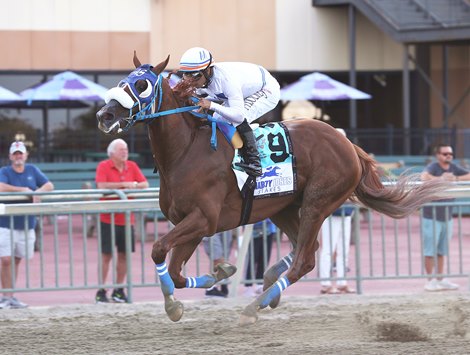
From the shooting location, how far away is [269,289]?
8.57 m

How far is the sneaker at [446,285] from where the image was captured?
1159 centimetres

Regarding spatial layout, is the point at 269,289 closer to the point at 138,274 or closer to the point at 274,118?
the point at 138,274

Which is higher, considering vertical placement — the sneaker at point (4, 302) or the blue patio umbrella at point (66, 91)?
the blue patio umbrella at point (66, 91)

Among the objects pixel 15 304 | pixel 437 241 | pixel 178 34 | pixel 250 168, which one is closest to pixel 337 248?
pixel 437 241

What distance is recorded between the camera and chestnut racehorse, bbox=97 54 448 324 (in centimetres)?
802

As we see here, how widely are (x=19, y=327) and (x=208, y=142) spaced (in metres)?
2.66

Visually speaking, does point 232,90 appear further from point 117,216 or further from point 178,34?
point 178,34

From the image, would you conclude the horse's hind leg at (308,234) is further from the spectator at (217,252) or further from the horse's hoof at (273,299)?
the spectator at (217,252)

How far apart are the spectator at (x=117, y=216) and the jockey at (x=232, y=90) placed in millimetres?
2745

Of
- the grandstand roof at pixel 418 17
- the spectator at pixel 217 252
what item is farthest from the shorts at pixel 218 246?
the grandstand roof at pixel 418 17

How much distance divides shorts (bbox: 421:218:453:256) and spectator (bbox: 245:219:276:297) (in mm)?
1650

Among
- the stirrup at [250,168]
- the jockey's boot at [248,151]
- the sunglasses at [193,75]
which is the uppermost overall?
the sunglasses at [193,75]

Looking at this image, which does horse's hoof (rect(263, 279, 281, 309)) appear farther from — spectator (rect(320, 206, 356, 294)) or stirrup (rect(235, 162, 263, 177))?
spectator (rect(320, 206, 356, 294))

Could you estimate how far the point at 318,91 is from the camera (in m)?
20.0
